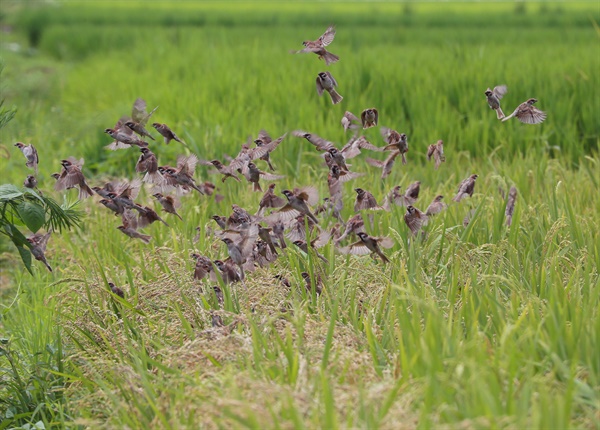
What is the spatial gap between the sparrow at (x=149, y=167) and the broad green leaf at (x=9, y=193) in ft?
1.37

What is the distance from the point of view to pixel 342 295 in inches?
108

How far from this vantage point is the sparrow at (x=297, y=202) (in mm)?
2547

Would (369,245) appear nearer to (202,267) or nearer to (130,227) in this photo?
(202,267)

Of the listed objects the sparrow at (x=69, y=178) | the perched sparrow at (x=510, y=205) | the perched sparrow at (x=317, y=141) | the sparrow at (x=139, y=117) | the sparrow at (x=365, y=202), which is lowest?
the perched sparrow at (x=510, y=205)

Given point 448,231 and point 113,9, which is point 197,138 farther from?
point 113,9

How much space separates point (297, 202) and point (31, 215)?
31.4 inches

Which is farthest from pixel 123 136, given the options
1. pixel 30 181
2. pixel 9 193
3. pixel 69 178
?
pixel 9 193

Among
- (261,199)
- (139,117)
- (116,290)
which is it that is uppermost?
(139,117)

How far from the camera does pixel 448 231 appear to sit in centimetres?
336

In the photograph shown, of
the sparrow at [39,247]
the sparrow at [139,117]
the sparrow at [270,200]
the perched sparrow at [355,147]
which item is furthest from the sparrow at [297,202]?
the sparrow at [39,247]

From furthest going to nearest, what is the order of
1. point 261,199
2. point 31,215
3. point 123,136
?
point 123,136, point 261,199, point 31,215

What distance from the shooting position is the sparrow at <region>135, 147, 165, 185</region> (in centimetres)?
285

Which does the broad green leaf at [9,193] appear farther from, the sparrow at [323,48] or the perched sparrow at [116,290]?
the sparrow at [323,48]

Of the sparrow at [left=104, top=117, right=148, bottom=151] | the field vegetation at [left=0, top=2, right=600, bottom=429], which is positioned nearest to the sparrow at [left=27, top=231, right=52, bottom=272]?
the field vegetation at [left=0, top=2, right=600, bottom=429]
